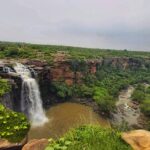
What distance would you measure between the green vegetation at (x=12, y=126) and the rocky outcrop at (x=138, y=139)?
4536 millimetres

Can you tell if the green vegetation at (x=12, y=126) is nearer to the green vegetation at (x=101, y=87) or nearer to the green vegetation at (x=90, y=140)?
the green vegetation at (x=90, y=140)

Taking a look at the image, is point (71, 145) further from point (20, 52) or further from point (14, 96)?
point (20, 52)

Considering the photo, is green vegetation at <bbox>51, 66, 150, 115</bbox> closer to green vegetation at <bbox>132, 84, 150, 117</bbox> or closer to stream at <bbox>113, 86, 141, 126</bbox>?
green vegetation at <bbox>132, 84, 150, 117</bbox>

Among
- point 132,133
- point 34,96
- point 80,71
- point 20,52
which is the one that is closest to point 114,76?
point 80,71

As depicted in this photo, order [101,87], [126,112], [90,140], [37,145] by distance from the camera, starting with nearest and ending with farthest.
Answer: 1. [90,140]
2. [37,145]
3. [126,112]
4. [101,87]

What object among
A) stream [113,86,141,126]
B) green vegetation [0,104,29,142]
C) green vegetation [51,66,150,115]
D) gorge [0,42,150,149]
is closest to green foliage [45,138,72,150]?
green vegetation [0,104,29,142]

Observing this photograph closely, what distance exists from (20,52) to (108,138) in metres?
43.8

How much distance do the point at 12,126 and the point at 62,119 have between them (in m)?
19.7

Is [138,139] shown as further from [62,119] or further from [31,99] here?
[31,99]

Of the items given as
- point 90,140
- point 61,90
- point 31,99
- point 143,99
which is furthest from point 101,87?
point 90,140

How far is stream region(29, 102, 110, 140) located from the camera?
83.4 ft

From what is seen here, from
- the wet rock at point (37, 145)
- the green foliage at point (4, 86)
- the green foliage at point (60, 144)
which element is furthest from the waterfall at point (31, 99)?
the green foliage at point (60, 144)

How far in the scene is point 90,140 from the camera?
678 cm

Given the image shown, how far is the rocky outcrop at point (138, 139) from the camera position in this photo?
20.8ft
